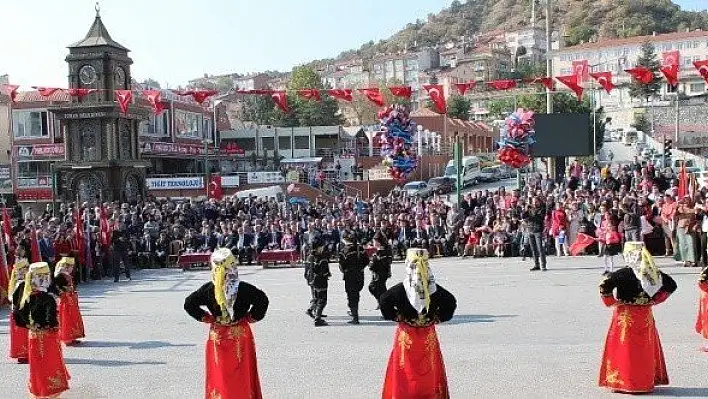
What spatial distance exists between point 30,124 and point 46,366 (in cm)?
4650

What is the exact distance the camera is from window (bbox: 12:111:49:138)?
5244 cm

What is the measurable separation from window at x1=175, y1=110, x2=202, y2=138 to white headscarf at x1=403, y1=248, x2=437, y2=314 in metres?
52.5

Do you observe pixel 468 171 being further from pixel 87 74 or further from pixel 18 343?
pixel 18 343

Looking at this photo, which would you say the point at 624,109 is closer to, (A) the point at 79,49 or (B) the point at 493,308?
(A) the point at 79,49

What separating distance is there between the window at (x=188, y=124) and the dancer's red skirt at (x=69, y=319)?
47.0 m

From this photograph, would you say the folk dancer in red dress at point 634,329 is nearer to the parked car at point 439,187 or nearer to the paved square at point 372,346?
the paved square at point 372,346

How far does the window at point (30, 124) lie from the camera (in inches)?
2064

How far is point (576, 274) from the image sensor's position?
19.4 metres

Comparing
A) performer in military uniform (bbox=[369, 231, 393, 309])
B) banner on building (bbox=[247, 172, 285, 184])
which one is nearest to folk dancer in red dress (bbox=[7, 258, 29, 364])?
performer in military uniform (bbox=[369, 231, 393, 309])

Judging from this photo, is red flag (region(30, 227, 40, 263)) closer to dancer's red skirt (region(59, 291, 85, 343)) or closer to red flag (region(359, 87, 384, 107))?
dancer's red skirt (region(59, 291, 85, 343))

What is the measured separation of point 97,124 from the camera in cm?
3681

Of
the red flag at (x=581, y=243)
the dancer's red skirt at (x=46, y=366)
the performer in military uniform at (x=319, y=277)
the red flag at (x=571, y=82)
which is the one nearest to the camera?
the dancer's red skirt at (x=46, y=366)

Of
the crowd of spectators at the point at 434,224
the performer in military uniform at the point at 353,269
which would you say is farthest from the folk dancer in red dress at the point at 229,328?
the crowd of spectators at the point at 434,224

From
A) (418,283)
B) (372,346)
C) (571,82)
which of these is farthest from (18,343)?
(571,82)
